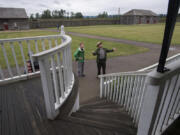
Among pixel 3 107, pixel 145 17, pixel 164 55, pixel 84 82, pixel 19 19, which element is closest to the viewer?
pixel 164 55

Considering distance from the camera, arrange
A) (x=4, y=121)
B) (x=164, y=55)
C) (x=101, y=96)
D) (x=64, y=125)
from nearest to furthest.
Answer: (x=164, y=55) < (x=64, y=125) < (x=4, y=121) < (x=101, y=96)

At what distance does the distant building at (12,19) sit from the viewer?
101ft

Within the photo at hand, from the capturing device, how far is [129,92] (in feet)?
8.72

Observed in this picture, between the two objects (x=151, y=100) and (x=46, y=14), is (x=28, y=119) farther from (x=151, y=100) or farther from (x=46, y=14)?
(x=46, y=14)

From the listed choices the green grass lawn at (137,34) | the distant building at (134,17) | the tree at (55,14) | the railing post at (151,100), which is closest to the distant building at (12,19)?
the green grass lawn at (137,34)

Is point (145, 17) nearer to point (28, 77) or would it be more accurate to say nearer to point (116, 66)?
point (116, 66)

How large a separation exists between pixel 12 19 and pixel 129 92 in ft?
126

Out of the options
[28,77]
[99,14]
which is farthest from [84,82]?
[99,14]

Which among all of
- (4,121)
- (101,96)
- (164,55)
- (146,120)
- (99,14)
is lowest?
(101,96)

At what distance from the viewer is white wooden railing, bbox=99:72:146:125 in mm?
2129

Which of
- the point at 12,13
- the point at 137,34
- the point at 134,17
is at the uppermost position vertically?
Answer: the point at 12,13

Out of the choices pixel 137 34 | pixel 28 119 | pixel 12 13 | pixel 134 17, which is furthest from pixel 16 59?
pixel 134 17

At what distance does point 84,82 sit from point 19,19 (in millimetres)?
36351

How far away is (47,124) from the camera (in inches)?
68.0
